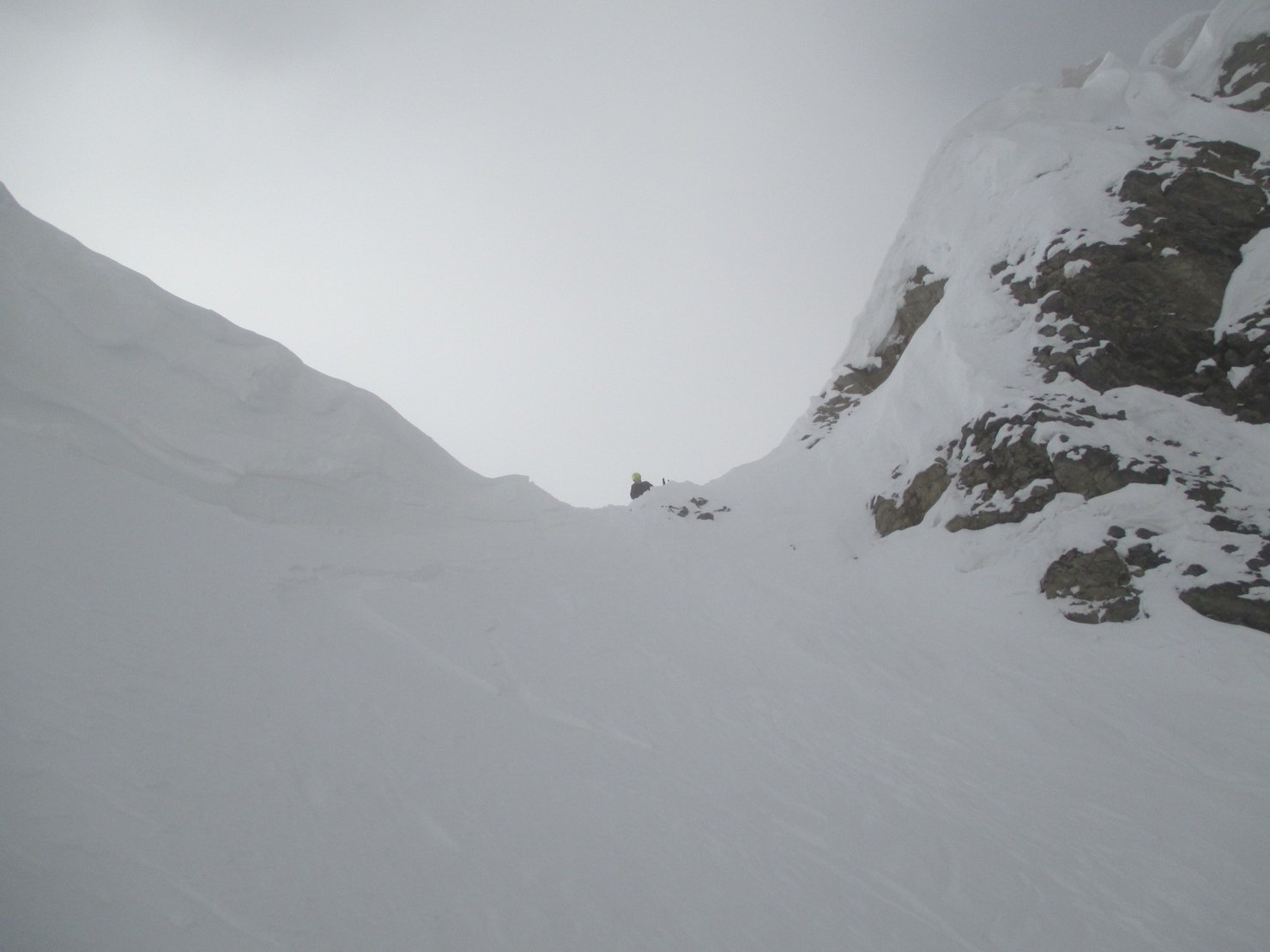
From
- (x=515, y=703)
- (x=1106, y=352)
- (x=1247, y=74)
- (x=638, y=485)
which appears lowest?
(x=515, y=703)

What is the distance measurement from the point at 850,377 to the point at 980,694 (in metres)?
13.0

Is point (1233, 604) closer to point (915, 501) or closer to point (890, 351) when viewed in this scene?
point (915, 501)

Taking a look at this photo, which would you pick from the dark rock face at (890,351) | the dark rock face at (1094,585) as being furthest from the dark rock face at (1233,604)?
the dark rock face at (890,351)

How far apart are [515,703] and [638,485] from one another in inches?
498

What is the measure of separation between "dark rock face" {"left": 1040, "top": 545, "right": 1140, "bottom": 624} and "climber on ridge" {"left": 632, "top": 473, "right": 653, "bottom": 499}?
432 inches

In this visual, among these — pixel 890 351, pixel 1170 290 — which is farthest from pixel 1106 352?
pixel 890 351

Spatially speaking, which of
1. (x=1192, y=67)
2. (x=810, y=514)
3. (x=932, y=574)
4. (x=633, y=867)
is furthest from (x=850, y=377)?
(x=633, y=867)

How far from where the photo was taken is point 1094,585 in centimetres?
821

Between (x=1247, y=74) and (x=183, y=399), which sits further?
(x=1247, y=74)

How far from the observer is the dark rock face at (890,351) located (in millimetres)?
16297

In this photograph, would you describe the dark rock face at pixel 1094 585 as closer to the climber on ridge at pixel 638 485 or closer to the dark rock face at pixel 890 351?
the dark rock face at pixel 890 351

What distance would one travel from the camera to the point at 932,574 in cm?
1003

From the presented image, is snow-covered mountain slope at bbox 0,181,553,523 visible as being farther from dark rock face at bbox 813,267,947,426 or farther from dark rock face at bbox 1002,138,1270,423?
dark rock face at bbox 1002,138,1270,423

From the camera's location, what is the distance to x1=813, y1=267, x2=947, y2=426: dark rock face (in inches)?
642
